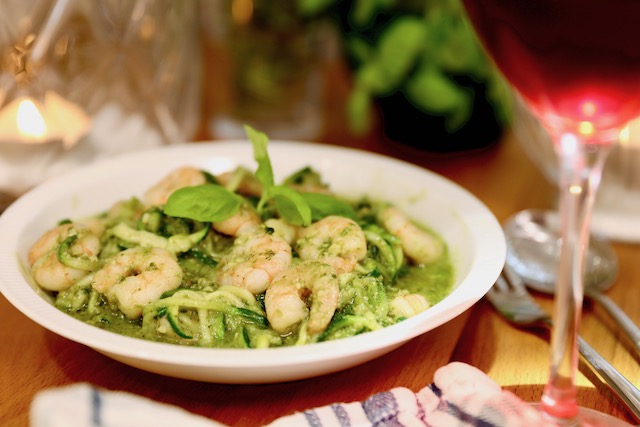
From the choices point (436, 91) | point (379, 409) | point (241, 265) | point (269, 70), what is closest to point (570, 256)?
point (379, 409)

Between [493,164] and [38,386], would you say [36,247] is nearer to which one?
[38,386]

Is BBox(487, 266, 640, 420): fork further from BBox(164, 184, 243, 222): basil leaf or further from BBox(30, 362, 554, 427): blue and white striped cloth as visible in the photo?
BBox(164, 184, 243, 222): basil leaf

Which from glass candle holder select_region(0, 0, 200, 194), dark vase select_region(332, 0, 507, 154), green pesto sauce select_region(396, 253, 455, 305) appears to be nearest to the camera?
green pesto sauce select_region(396, 253, 455, 305)

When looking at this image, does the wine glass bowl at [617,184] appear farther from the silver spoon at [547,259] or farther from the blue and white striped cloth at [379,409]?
the blue and white striped cloth at [379,409]

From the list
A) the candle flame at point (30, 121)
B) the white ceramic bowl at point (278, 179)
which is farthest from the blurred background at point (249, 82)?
the white ceramic bowl at point (278, 179)

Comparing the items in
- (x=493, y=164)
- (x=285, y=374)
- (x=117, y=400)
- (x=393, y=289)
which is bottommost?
(x=493, y=164)

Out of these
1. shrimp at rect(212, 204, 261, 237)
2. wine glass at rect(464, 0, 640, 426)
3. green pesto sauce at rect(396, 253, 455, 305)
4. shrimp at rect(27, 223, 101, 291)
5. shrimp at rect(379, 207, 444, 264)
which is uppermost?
wine glass at rect(464, 0, 640, 426)

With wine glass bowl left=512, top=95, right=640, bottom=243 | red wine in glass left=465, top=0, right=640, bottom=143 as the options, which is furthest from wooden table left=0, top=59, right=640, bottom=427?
red wine in glass left=465, top=0, right=640, bottom=143

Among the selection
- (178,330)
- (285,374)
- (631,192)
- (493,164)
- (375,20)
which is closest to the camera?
(285,374)

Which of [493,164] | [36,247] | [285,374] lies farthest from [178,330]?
[493,164]
